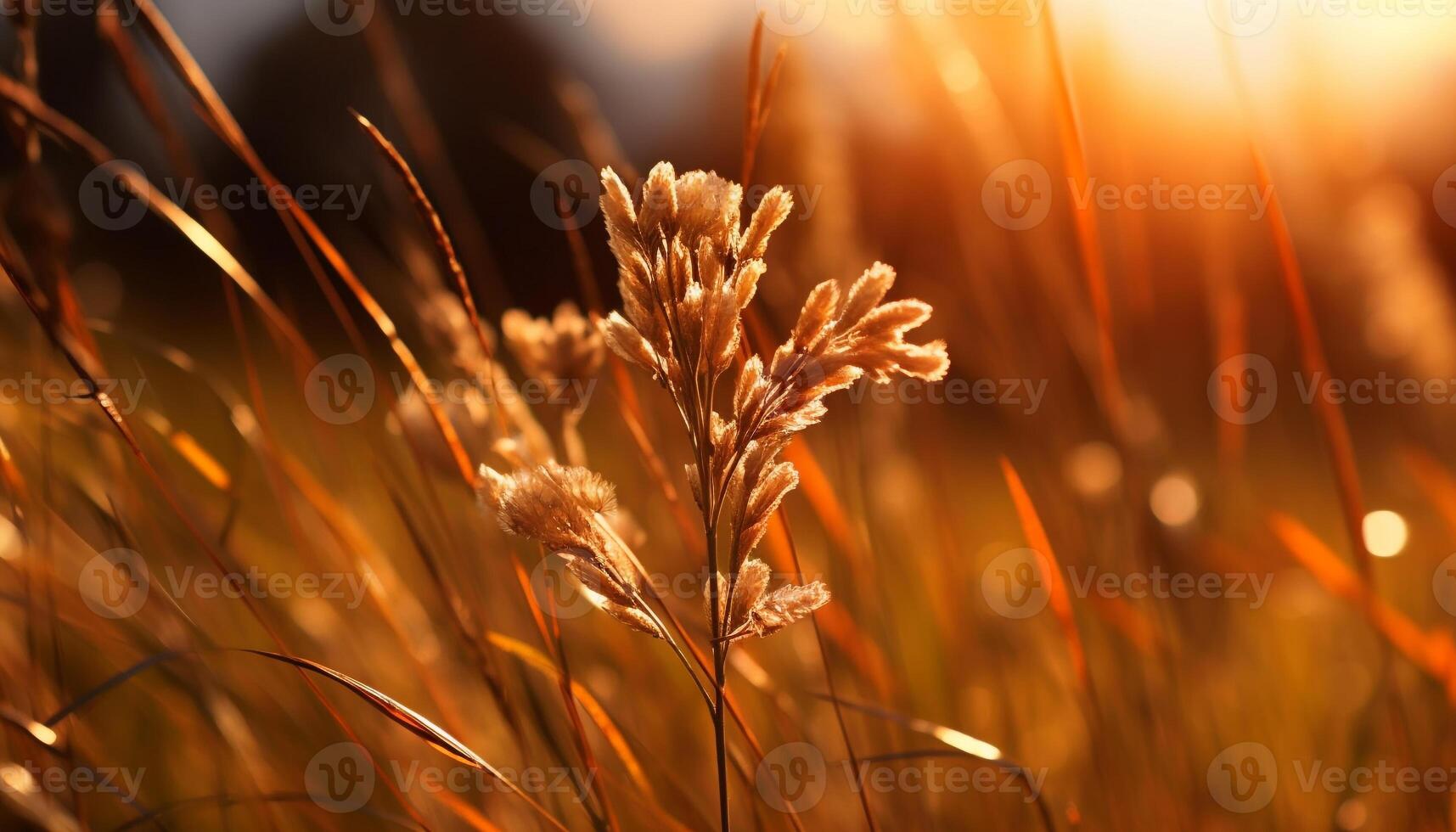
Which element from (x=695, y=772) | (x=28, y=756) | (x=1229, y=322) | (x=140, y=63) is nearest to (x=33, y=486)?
(x=28, y=756)

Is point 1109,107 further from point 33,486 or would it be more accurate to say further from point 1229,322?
point 33,486

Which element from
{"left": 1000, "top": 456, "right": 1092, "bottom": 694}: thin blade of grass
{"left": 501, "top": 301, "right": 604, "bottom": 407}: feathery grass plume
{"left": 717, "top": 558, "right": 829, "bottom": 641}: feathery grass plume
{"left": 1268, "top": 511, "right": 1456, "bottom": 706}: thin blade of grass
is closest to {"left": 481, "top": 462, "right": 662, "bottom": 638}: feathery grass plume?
{"left": 717, "top": 558, "right": 829, "bottom": 641}: feathery grass plume

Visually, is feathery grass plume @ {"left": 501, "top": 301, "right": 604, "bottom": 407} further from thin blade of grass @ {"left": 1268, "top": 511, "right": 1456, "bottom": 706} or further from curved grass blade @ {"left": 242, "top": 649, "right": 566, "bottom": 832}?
thin blade of grass @ {"left": 1268, "top": 511, "right": 1456, "bottom": 706}

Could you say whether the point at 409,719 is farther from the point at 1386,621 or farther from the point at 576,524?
the point at 1386,621

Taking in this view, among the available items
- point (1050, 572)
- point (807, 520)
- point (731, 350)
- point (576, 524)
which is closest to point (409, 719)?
point (576, 524)

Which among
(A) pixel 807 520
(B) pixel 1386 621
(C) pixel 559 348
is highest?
(A) pixel 807 520

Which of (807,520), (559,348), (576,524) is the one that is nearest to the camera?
(576,524)
